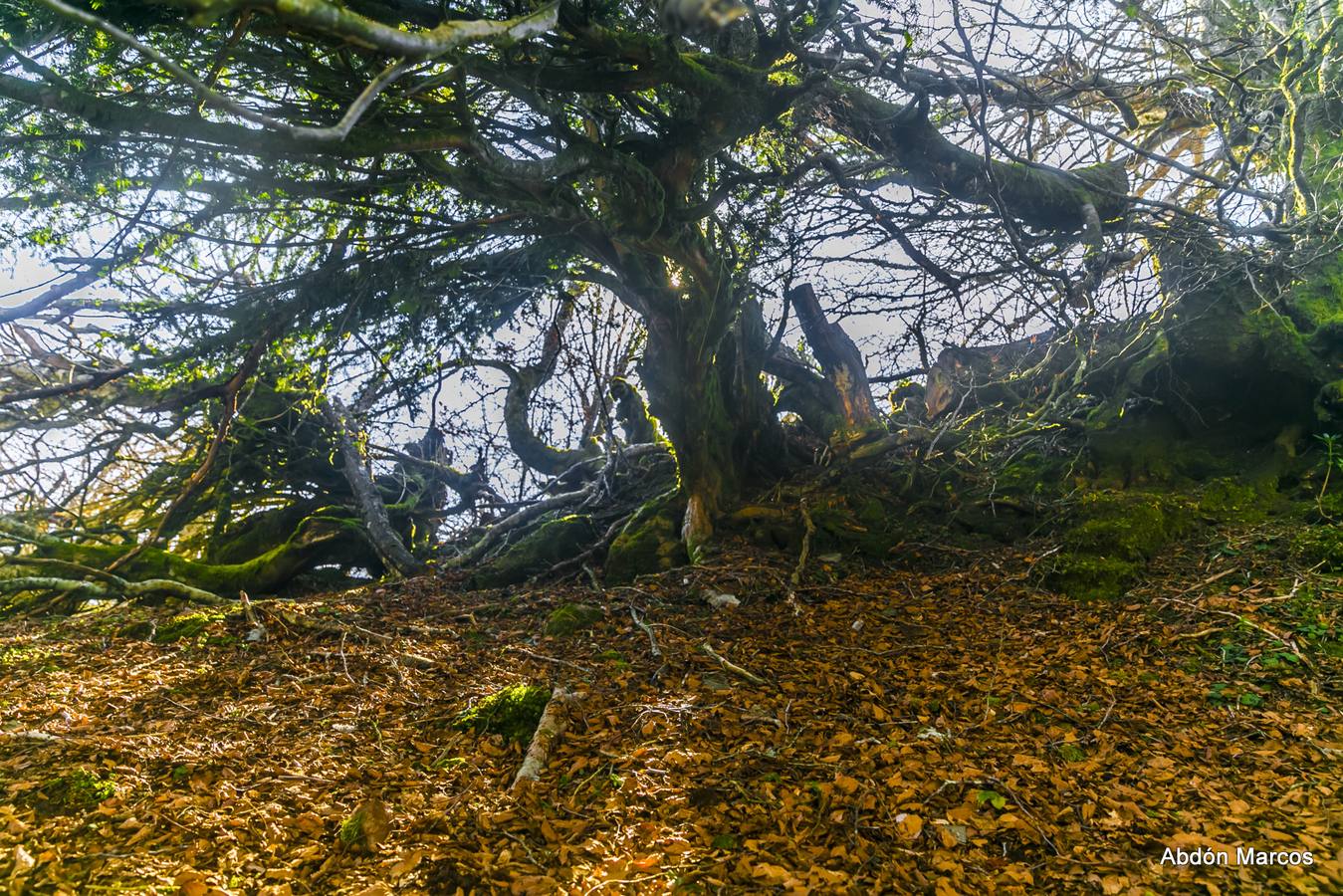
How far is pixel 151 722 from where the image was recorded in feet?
11.4

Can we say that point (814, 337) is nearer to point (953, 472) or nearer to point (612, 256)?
point (953, 472)

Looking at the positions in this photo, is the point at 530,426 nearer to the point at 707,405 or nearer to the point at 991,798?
the point at 707,405

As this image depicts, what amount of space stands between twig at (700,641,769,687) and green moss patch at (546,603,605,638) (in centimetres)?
115

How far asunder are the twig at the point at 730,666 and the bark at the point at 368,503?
5100mm

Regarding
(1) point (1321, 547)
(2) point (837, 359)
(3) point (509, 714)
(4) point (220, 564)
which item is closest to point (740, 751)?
(3) point (509, 714)

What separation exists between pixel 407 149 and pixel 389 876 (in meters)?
3.65

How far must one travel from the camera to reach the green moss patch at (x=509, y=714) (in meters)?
3.53

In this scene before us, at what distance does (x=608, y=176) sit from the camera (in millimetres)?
5066

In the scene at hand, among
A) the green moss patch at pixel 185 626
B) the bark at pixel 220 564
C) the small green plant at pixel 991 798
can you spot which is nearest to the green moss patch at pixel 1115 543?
the small green plant at pixel 991 798

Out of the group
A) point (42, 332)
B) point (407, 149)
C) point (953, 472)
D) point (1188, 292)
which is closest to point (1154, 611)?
point (953, 472)

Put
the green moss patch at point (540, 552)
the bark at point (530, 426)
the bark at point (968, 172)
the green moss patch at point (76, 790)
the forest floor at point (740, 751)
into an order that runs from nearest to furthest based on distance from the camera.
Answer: the forest floor at point (740, 751) → the green moss patch at point (76, 790) → the bark at point (968, 172) → the green moss patch at point (540, 552) → the bark at point (530, 426)

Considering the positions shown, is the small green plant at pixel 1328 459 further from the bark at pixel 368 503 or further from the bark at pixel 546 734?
the bark at pixel 368 503

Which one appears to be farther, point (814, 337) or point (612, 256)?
point (814, 337)

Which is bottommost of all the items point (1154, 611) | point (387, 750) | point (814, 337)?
point (1154, 611)
